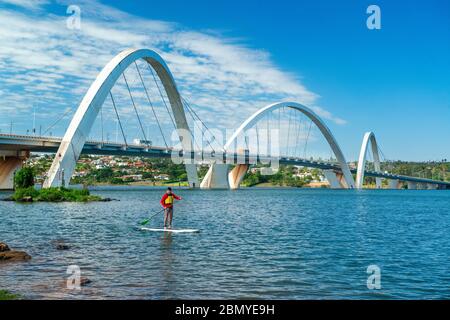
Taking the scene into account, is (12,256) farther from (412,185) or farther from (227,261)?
(412,185)

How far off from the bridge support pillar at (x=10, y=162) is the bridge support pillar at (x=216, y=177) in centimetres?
3658

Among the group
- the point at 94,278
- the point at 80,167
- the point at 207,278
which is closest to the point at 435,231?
the point at 207,278

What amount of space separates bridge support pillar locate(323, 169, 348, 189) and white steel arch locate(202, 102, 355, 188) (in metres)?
1.44

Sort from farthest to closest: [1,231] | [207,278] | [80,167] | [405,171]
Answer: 1. [405,171]
2. [80,167]
3. [1,231]
4. [207,278]

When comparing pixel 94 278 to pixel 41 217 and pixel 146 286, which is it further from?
pixel 41 217

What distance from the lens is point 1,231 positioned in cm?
2330

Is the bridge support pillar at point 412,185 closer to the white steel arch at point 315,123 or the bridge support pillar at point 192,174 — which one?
the white steel arch at point 315,123

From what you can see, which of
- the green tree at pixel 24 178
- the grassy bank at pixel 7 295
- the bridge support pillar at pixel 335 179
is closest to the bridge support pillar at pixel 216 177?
the bridge support pillar at pixel 335 179

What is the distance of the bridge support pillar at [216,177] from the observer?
311 ft

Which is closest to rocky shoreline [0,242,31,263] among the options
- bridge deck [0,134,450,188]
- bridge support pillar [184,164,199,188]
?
bridge deck [0,134,450,188]

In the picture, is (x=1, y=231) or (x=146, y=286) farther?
(x=1, y=231)

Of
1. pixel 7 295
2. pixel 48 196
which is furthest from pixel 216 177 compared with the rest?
pixel 7 295
